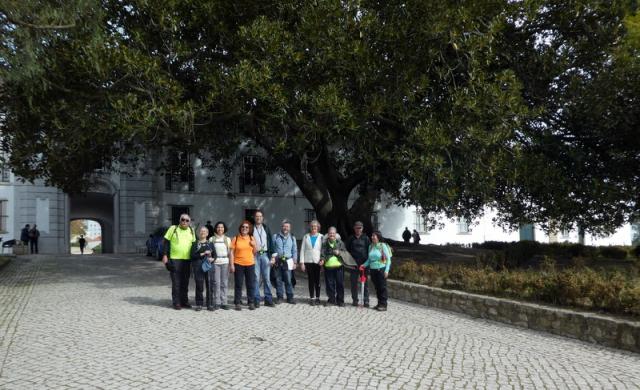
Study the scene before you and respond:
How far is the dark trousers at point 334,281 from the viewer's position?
10312mm

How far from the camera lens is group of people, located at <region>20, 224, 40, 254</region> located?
2634 cm

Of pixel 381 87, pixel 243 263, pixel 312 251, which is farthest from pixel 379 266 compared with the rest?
pixel 381 87

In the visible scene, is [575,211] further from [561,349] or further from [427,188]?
[561,349]

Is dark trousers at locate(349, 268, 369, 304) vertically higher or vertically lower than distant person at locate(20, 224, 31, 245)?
lower

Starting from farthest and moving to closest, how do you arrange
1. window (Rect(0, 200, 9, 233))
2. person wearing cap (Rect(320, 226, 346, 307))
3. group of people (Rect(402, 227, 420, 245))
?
group of people (Rect(402, 227, 420, 245))
window (Rect(0, 200, 9, 233))
person wearing cap (Rect(320, 226, 346, 307))

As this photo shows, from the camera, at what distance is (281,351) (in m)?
6.45

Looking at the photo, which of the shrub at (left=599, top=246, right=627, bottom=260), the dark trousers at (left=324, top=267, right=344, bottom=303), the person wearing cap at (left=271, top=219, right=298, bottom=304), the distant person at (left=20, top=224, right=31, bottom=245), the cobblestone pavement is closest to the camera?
the cobblestone pavement

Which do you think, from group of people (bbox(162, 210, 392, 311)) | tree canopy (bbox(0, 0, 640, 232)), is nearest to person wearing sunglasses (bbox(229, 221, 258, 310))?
group of people (bbox(162, 210, 392, 311))

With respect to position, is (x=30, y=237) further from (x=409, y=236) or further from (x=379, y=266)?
(x=379, y=266)

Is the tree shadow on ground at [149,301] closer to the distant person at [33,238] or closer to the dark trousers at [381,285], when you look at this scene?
the dark trousers at [381,285]

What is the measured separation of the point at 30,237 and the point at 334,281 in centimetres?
2201

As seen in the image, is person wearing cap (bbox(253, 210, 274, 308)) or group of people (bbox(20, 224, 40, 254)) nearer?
person wearing cap (bbox(253, 210, 274, 308))

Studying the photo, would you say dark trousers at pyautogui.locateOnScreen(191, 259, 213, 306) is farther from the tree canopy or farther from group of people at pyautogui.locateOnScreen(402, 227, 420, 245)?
group of people at pyautogui.locateOnScreen(402, 227, 420, 245)

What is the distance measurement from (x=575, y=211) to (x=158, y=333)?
37.3ft
